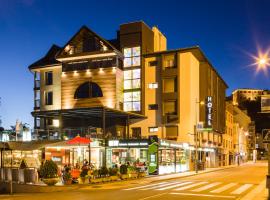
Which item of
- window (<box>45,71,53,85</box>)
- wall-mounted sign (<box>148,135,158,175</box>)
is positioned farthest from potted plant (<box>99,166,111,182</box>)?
window (<box>45,71,53,85</box>)

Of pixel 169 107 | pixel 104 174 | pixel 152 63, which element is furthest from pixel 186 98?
pixel 104 174

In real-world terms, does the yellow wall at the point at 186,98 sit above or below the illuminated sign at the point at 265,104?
above

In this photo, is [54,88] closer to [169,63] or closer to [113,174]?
[169,63]

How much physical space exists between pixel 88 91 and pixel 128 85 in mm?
5827

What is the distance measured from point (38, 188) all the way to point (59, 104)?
122 ft

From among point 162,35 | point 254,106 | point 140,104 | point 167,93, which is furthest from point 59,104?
point 254,106

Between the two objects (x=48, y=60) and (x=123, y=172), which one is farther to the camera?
(x=48, y=60)

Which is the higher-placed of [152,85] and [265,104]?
[152,85]

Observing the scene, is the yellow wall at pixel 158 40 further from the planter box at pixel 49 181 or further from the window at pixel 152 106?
the planter box at pixel 49 181

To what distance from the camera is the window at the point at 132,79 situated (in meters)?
61.9

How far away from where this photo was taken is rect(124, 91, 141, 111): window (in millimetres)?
61562

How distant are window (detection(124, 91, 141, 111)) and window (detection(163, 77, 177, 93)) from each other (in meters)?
3.80

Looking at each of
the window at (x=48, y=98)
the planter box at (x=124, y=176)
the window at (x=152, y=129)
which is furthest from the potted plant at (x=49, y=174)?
the window at (x=48, y=98)

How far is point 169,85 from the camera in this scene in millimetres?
61156
